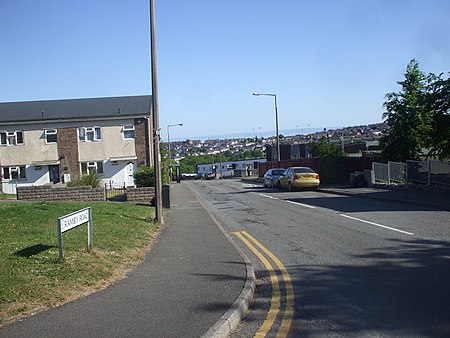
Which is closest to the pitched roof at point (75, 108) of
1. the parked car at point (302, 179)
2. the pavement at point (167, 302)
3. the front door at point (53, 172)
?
the front door at point (53, 172)

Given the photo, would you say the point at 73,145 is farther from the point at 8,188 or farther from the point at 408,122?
the point at 408,122

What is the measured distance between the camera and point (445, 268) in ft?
25.8

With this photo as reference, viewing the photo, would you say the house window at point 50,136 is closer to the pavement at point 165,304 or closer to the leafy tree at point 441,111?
the leafy tree at point 441,111

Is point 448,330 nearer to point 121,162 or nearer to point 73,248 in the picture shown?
point 73,248

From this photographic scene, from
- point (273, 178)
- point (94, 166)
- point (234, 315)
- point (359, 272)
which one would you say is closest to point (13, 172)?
point (94, 166)

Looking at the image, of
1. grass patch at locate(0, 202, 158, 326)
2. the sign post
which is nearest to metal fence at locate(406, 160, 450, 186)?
grass patch at locate(0, 202, 158, 326)

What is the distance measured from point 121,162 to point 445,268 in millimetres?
34392

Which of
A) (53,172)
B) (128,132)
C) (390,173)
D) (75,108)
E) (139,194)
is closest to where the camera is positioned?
(139,194)

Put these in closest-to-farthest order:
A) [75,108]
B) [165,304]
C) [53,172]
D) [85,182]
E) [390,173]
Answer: [165,304]
[390,173]
[85,182]
[53,172]
[75,108]

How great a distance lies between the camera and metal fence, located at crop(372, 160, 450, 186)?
2098 cm

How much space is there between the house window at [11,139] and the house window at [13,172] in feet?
6.69

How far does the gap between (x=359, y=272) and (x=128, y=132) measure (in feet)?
110

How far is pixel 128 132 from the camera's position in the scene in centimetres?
3966

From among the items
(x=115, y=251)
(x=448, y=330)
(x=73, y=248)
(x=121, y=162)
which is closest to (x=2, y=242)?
(x=73, y=248)
